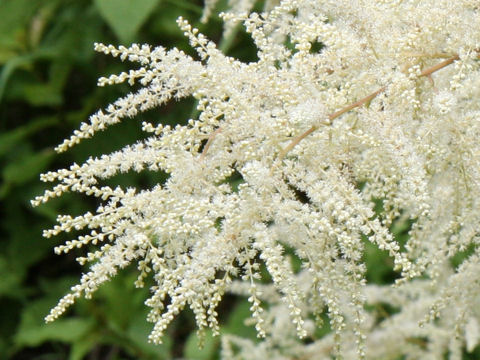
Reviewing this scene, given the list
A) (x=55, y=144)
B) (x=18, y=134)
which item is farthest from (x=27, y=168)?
(x=55, y=144)

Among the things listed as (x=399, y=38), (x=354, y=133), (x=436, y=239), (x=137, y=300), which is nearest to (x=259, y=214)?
(x=354, y=133)

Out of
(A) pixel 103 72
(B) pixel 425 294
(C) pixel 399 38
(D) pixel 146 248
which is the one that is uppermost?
(A) pixel 103 72

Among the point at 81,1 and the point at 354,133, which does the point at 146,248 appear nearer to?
the point at 354,133

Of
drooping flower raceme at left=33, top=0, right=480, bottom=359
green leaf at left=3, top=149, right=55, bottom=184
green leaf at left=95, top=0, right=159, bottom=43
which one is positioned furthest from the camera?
green leaf at left=3, top=149, right=55, bottom=184

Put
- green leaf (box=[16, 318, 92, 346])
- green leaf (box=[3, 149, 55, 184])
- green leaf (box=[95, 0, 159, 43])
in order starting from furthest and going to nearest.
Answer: green leaf (box=[3, 149, 55, 184]), green leaf (box=[16, 318, 92, 346]), green leaf (box=[95, 0, 159, 43])

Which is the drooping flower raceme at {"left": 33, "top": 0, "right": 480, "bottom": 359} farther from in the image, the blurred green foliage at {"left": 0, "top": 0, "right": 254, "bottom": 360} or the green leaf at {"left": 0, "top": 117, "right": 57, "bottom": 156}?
the green leaf at {"left": 0, "top": 117, "right": 57, "bottom": 156}

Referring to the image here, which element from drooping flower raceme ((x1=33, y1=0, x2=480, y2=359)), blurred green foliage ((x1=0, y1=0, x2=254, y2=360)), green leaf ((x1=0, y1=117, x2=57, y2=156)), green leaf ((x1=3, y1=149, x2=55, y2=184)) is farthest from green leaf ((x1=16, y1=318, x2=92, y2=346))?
drooping flower raceme ((x1=33, y1=0, x2=480, y2=359))

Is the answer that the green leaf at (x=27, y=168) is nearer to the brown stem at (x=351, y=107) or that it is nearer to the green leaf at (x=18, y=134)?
the green leaf at (x=18, y=134)
